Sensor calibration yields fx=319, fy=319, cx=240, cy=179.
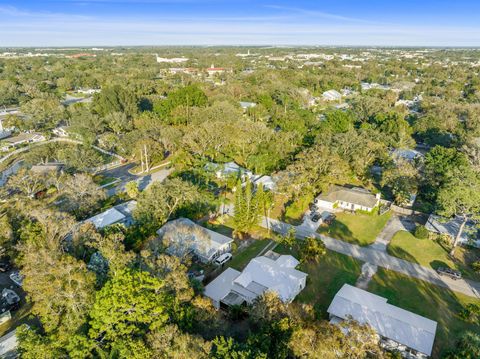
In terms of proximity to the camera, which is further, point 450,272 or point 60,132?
point 60,132

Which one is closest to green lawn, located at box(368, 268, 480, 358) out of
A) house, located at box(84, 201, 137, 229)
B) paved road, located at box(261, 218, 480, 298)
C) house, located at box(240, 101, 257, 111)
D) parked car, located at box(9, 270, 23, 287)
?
paved road, located at box(261, 218, 480, 298)

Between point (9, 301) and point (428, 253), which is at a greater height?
point (9, 301)

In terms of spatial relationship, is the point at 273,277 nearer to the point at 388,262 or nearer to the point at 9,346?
the point at 388,262

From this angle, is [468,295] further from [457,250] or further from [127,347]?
[127,347]

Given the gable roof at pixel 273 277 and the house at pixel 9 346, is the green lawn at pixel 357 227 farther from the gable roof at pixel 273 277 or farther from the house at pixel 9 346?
the house at pixel 9 346

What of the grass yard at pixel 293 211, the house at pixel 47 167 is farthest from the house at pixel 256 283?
the house at pixel 47 167

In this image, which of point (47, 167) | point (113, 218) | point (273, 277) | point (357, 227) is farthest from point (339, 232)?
point (47, 167)

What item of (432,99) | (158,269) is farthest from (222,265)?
(432,99)

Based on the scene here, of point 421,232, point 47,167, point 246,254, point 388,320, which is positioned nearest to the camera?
point 388,320

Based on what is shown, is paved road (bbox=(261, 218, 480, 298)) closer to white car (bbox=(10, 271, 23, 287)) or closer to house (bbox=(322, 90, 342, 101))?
white car (bbox=(10, 271, 23, 287))
